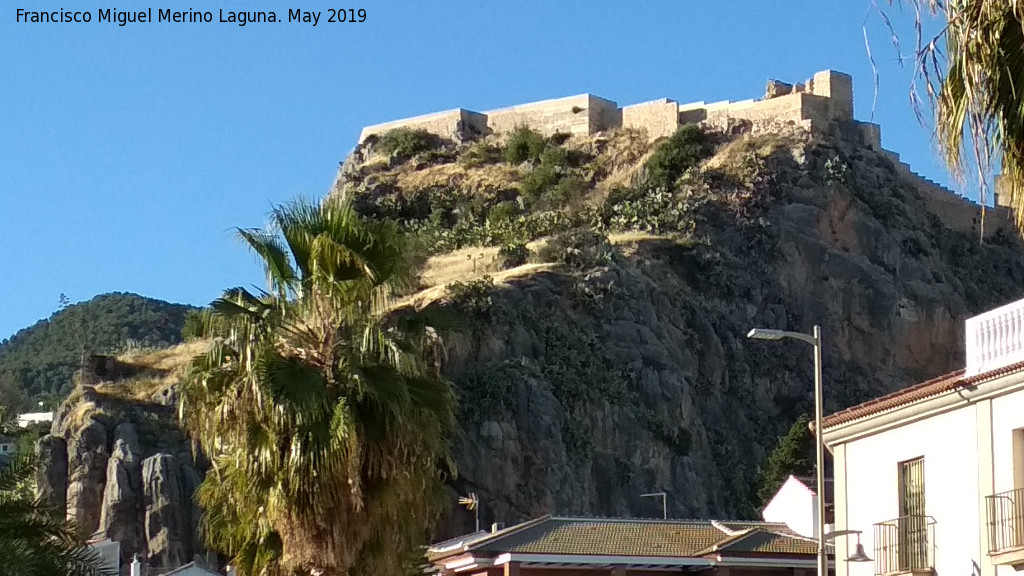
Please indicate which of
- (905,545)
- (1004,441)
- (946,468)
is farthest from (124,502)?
(1004,441)

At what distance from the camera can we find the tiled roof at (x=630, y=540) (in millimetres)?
42250

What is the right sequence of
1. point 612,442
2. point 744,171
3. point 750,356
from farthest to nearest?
1. point 744,171
2. point 750,356
3. point 612,442

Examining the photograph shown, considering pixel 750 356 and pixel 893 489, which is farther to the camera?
pixel 750 356

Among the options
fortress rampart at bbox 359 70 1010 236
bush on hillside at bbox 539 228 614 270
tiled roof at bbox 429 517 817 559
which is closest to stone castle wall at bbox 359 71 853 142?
fortress rampart at bbox 359 70 1010 236

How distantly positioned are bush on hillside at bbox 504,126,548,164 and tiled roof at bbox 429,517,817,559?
246 feet

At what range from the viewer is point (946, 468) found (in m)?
27.9

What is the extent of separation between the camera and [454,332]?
952 inches

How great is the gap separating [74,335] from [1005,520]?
503 feet

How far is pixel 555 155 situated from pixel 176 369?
3241 cm

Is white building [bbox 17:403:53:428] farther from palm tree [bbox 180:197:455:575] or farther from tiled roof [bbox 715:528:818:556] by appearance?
palm tree [bbox 180:197:455:575]

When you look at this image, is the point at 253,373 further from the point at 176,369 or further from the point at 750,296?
the point at 750,296

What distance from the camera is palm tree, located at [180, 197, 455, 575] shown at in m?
22.2

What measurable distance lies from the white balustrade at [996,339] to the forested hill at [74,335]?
5115 inches

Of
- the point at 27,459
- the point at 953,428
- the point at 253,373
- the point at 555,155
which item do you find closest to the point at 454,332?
the point at 253,373
